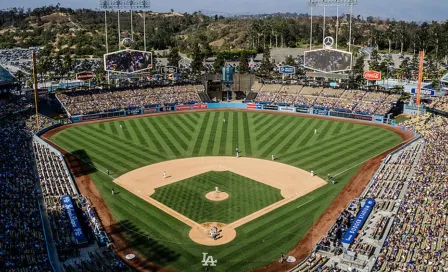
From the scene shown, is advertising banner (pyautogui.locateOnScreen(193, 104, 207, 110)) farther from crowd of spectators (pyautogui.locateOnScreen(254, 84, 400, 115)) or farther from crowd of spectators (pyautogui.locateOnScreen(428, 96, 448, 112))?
crowd of spectators (pyautogui.locateOnScreen(428, 96, 448, 112))

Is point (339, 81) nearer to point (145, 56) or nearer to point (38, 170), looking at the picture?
point (145, 56)

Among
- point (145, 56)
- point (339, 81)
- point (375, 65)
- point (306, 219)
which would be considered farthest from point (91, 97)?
point (375, 65)

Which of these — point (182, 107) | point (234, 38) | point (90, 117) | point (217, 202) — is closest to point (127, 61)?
point (90, 117)

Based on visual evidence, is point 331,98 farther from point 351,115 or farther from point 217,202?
point 217,202

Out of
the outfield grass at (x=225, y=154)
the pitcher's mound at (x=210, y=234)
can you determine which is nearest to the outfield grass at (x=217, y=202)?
the pitcher's mound at (x=210, y=234)

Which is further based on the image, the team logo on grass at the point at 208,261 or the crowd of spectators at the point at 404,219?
the team logo on grass at the point at 208,261

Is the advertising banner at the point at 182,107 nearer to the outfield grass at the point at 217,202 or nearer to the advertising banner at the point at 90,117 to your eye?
the advertising banner at the point at 90,117

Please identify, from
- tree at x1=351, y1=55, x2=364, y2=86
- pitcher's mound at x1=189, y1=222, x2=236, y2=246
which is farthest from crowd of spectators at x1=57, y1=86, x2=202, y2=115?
pitcher's mound at x1=189, y1=222, x2=236, y2=246
